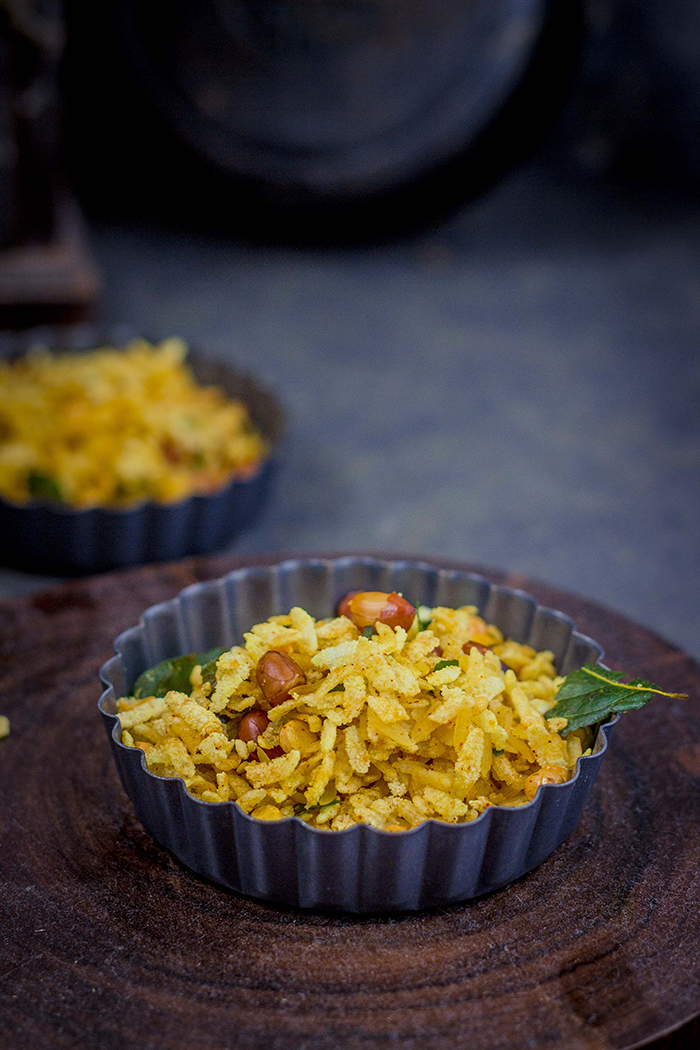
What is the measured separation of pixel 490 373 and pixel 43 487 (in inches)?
54.7

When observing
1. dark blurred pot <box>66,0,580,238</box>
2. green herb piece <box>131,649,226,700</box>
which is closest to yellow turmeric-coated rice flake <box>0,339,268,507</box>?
green herb piece <box>131,649,226,700</box>

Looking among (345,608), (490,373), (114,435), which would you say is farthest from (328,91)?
(345,608)

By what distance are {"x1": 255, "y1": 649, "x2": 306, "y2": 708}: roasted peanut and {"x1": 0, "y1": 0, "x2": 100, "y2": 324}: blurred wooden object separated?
66.7 inches

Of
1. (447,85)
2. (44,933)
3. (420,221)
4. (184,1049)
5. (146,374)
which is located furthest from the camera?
(420,221)

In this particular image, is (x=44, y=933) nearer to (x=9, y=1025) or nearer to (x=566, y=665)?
(x=9, y=1025)

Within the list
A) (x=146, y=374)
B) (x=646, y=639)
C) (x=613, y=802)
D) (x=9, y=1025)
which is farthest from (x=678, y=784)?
(x=146, y=374)

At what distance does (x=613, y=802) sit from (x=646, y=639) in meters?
0.29

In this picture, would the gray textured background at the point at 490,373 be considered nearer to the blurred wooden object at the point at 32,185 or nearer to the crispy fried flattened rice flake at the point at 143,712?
the blurred wooden object at the point at 32,185

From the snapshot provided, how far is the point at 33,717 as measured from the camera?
3.92 feet

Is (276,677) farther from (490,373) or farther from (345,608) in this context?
(490,373)

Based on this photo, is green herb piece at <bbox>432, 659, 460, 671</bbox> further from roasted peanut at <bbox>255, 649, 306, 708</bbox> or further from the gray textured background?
the gray textured background

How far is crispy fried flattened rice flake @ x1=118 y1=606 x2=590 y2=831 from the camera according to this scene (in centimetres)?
93

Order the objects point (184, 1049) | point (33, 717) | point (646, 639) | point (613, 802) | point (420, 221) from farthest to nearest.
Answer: point (420, 221)
point (646, 639)
point (33, 717)
point (613, 802)
point (184, 1049)

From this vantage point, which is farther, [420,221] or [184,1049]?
[420,221]
